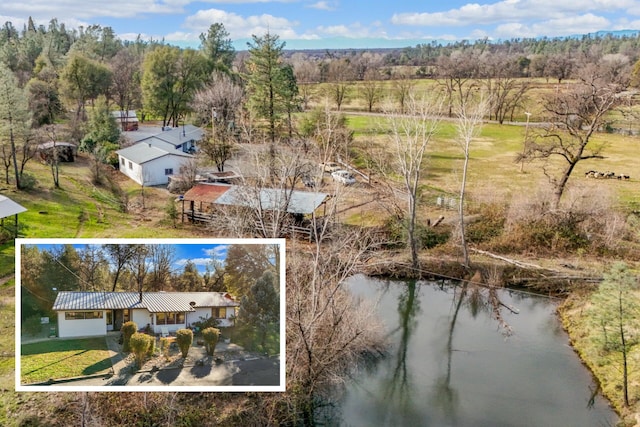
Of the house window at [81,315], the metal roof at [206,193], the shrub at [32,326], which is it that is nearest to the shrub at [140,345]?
the house window at [81,315]

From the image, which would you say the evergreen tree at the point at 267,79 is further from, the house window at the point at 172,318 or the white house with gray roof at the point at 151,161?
the house window at the point at 172,318

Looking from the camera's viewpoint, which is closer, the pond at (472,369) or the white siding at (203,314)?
the white siding at (203,314)

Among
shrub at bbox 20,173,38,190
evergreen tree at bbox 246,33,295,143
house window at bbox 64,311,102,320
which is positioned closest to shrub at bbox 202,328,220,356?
house window at bbox 64,311,102,320

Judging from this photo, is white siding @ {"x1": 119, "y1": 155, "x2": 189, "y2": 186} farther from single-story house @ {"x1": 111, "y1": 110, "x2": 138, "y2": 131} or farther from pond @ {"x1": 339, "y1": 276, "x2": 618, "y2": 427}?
pond @ {"x1": 339, "y1": 276, "x2": 618, "y2": 427}

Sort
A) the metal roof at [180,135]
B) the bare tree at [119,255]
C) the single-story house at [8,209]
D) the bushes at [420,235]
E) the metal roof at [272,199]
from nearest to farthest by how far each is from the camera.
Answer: the bare tree at [119,255], the single-story house at [8,209], the metal roof at [272,199], the bushes at [420,235], the metal roof at [180,135]

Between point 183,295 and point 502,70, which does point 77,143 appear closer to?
point 183,295

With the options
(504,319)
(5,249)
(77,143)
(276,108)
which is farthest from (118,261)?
(77,143)

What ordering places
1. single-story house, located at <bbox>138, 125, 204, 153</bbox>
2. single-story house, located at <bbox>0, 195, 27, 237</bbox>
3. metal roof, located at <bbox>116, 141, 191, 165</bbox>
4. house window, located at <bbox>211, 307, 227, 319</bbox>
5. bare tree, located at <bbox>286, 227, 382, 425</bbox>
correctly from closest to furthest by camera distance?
house window, located at <bbox>211, 307, 227, 319</bbox>
bare tree, located at <bbox>286, 227, 382, 425</bbox>
single-story house, located at <bbox>0, 195, 27, 237</bbox>
metal roof, located at <bbox>116, 141, 191, 165</bbox>
single-story house, located at <bbox>138, 125, 204, 153</bbox>
